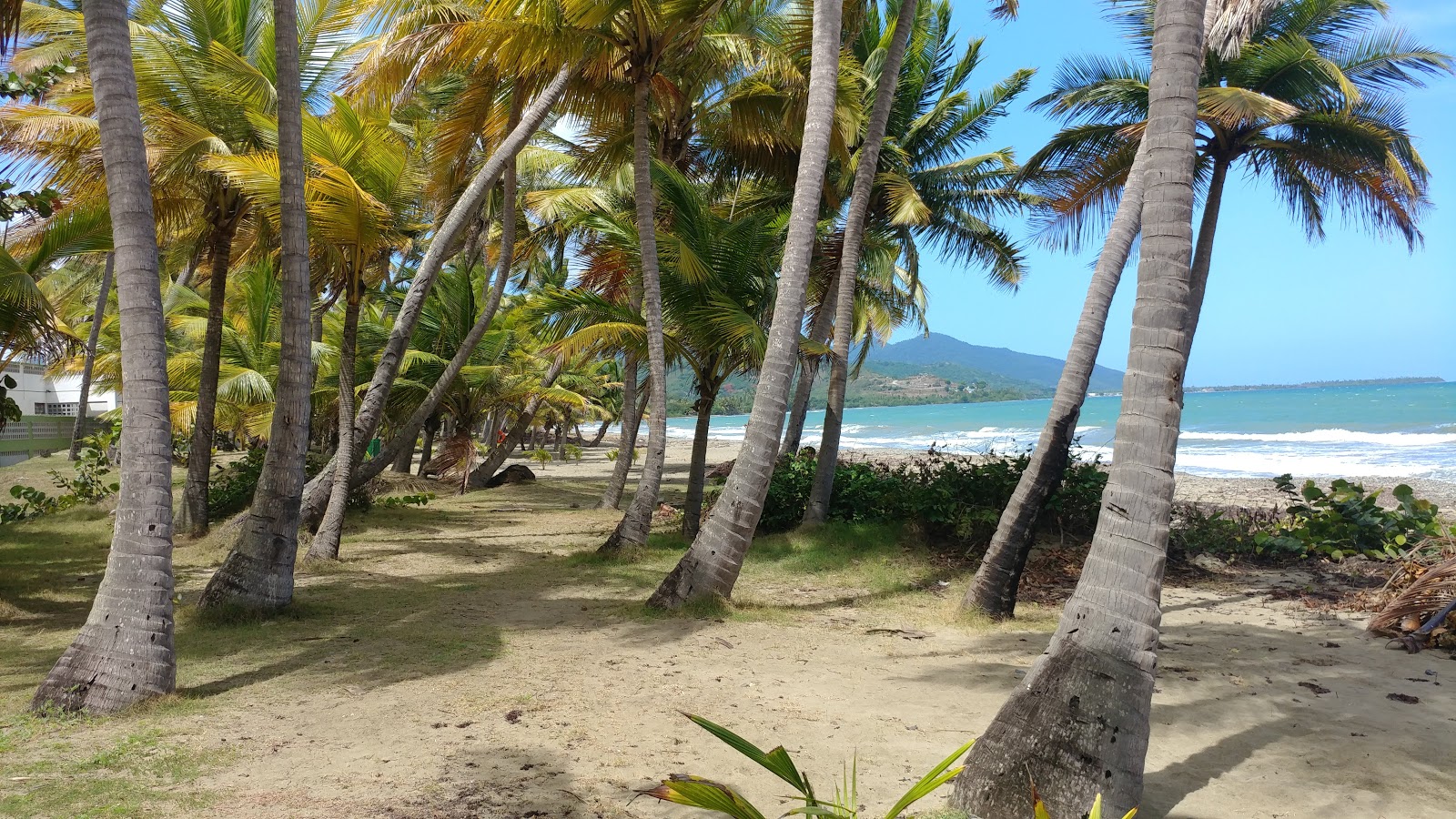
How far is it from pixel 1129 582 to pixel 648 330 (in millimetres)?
7444

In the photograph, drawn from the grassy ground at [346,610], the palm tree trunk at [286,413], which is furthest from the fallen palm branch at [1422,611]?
the palm tree trunk at [286,413]

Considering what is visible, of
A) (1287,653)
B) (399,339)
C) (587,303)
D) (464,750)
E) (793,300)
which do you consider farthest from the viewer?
(587,303)

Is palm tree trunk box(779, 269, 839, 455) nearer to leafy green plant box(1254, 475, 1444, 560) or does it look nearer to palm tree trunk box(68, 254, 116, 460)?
leafy green plant box(1254, 475, 1444, 560)

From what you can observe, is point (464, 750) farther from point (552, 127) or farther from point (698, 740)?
point (552, 127)

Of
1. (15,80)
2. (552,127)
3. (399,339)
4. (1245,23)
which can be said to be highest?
(552,127)

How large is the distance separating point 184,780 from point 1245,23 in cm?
1078

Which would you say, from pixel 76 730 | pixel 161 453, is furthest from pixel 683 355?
pixel 76 730

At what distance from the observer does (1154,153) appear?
3867mm

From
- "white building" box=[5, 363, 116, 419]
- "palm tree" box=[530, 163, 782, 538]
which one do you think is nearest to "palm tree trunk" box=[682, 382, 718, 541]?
"palm tree" box=[530, 163, 782, 538]

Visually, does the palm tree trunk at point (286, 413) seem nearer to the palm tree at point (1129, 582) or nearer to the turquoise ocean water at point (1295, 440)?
the palm tree at point (1129, 582)

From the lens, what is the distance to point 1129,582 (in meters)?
3.60

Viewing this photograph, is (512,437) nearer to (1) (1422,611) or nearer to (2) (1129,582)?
(1) (1422,611)

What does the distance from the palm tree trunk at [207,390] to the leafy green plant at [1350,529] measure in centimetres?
1307

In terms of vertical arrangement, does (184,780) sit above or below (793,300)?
below
